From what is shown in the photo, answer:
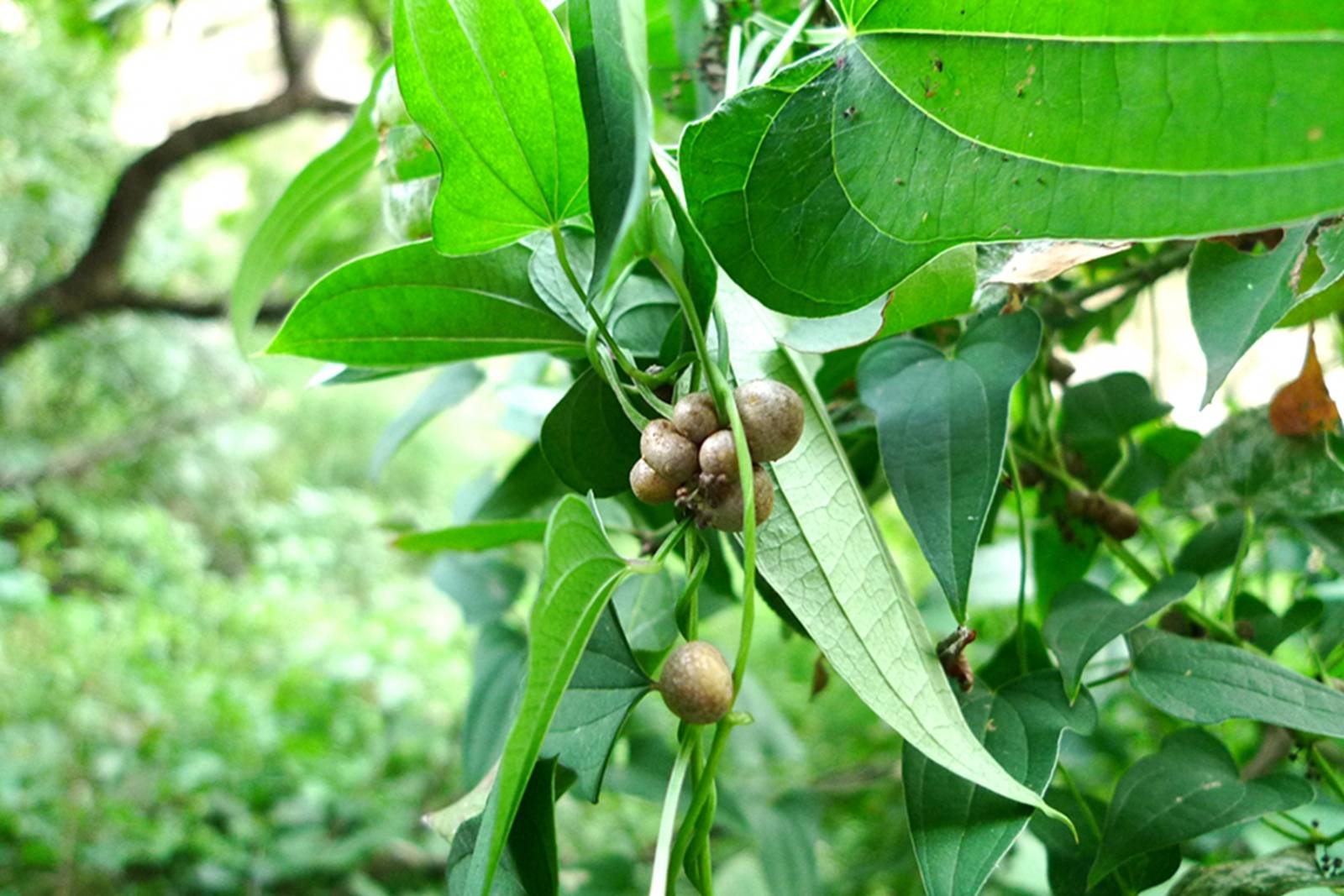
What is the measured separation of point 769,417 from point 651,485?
0.11 feet

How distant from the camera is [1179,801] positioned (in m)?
0.30

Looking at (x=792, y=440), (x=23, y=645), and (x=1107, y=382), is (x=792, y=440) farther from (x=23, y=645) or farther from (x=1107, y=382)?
(x=23, y=645)

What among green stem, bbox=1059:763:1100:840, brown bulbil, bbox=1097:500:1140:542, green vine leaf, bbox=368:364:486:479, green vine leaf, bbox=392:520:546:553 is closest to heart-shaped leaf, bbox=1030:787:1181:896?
green stem, bbox=1059:763:1100:840

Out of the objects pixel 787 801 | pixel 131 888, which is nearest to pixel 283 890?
pixel 131 888

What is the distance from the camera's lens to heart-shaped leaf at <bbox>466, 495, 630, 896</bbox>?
202mm

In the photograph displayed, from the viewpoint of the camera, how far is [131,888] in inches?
40.8

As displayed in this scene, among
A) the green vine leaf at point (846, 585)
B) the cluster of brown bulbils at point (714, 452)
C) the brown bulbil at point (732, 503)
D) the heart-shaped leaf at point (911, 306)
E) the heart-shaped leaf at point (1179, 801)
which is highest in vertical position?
the heart-shaped leaf at point (911, 306)

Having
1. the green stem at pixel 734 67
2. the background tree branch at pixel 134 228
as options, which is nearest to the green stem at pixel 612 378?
the green stem at pixel 734 67

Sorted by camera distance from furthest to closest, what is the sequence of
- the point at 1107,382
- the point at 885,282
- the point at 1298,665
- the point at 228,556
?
1. the point at 228,556
2. the point at 1298,665
3. the point at 1107,382
4. the point at 885,282

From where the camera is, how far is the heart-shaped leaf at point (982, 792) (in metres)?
0.25

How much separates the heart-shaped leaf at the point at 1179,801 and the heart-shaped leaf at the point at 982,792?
0.12 ft

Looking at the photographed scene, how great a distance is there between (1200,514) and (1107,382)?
0.49 ft

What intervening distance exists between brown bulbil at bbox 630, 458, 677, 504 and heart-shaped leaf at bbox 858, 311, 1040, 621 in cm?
8

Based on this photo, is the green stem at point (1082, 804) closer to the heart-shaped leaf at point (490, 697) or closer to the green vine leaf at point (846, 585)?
the green vine leaf at point (846, 585)
